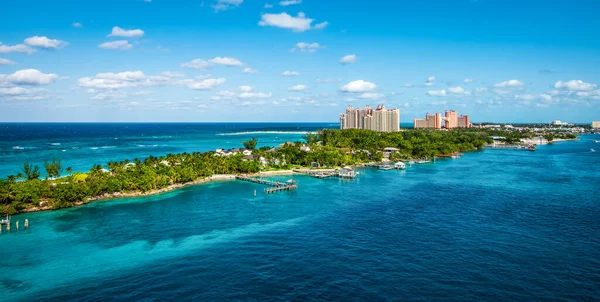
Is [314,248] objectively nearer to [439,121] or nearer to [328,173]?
[328,173]

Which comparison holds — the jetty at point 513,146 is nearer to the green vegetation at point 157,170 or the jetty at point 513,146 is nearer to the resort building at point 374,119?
the green vegetation at point 157,170

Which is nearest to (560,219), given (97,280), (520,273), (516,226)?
(516,226)

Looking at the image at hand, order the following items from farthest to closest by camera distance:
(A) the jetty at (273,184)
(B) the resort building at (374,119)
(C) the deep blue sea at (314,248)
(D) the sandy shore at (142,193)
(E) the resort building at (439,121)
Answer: (E) the resort building at (439,121) → (B) the resort building at (374,119) → (A) the jetty at (273,184) → (D) the sandy shore at (142,193) → (C) the deep blue sea at (314,248)

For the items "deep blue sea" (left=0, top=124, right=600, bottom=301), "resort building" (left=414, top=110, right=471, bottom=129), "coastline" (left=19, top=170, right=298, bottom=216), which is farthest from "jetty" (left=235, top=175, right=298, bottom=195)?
"resort building" (left=414, top=110, right=471, bottom=129)

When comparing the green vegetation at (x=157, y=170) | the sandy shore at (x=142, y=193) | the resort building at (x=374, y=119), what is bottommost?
the sandy shore at (x=142, y=193)

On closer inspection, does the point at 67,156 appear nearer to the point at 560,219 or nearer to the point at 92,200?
the point at 92,200

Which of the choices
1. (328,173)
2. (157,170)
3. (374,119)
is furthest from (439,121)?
(157,170)

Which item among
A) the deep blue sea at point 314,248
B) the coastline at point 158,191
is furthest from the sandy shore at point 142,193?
the deep blue sea at point 314,248

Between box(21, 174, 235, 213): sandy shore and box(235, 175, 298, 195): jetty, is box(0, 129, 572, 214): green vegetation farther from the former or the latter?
box(235, 175, 298, 195): jetty
